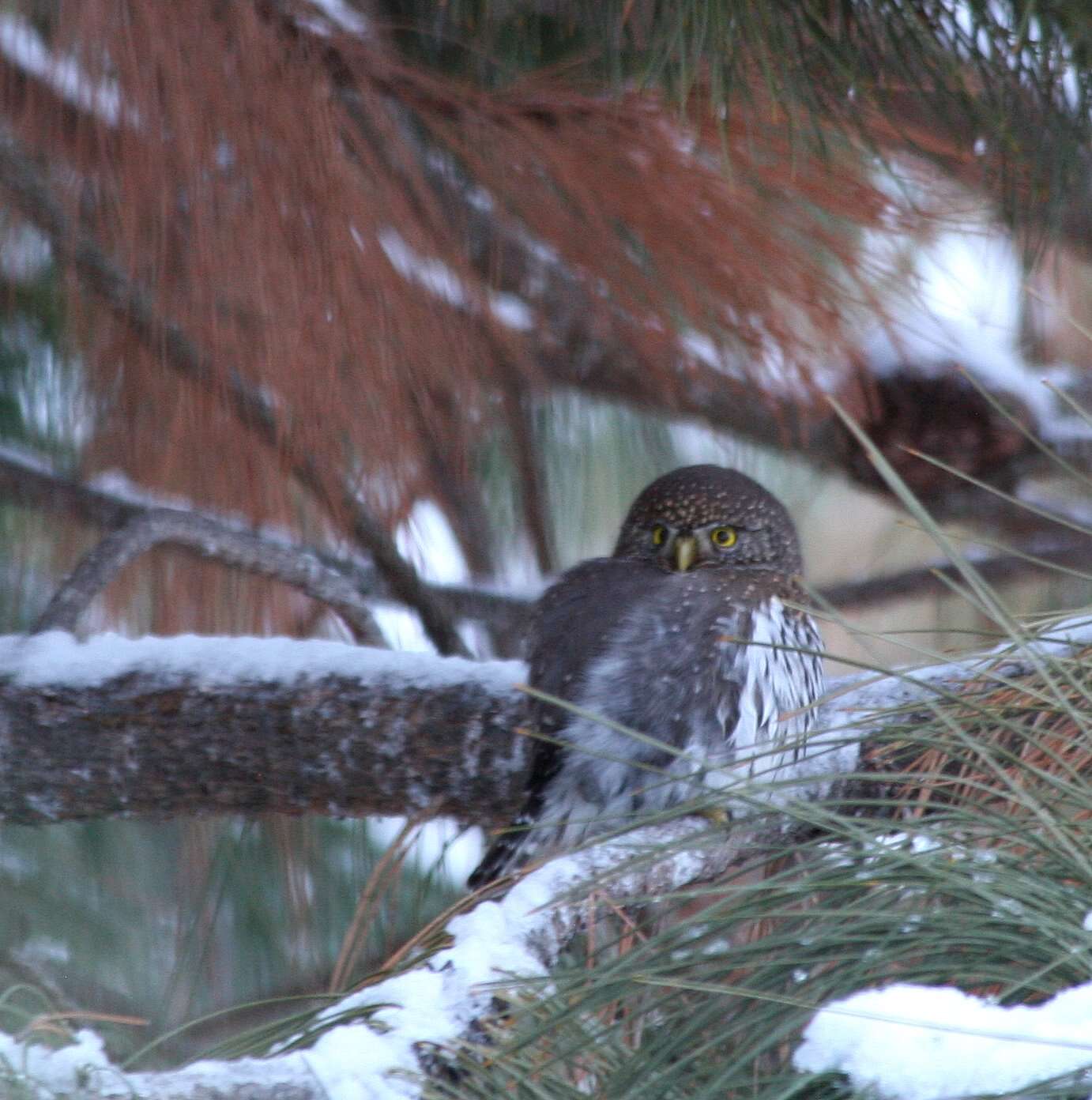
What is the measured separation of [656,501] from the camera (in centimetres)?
218

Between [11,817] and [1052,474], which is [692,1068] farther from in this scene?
[1052,474]

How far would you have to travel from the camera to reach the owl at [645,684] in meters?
1.88

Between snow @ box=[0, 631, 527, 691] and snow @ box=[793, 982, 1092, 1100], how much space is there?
3.77 feet

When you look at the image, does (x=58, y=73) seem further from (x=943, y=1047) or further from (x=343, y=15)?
(x=943, y=1047)

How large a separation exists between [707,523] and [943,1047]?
1.53 m

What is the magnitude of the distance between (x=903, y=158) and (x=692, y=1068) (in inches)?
56.1

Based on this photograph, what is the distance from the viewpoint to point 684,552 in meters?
2.17

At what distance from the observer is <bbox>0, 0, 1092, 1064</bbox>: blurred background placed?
1627mm

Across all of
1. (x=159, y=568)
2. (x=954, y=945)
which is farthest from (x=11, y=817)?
(x=954, y=945)

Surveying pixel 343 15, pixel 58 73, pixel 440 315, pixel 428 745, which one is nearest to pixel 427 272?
pixel 440 315

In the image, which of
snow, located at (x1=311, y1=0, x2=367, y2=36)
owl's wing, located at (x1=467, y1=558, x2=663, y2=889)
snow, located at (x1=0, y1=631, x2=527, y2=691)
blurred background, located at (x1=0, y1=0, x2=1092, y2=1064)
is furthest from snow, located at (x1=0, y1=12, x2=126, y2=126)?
owl's wing, located at (x1=467, y1=558, x2=663, y2=889)

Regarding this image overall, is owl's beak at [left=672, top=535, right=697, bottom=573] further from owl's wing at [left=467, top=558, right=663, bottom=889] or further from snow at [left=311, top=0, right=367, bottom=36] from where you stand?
snow at [left=311, top=0, right=367, bottom=36]

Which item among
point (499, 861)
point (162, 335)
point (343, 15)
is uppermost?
point (343, 15)

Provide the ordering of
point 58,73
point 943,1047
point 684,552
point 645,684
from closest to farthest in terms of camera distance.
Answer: point 943,1047 < point 58,73 < point 645,684 < point 684,552
